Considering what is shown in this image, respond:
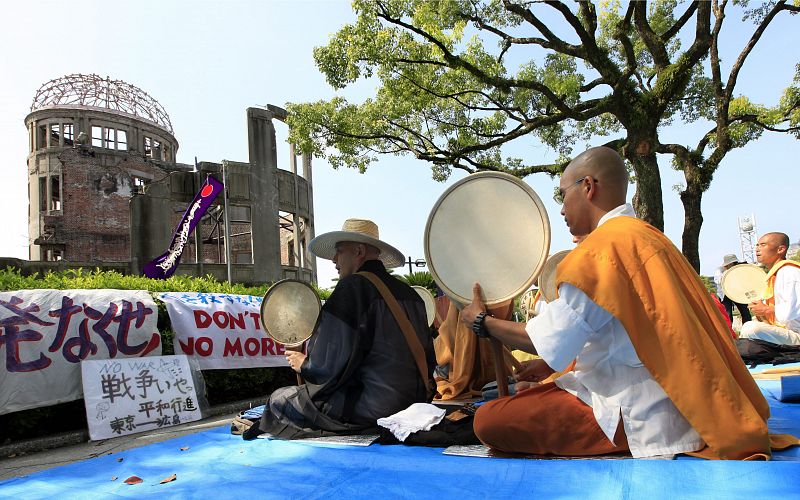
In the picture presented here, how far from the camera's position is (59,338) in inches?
199

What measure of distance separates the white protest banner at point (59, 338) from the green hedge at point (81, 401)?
0.67ft

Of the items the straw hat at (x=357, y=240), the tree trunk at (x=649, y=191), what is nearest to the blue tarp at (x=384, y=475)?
the straw hat at (x=357, y=240)

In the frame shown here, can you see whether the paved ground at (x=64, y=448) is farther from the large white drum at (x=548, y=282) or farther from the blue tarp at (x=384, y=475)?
the large white drum at (x=548, y=282)

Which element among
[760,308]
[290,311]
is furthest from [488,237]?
[760,308]

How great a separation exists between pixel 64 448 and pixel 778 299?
6.82 m

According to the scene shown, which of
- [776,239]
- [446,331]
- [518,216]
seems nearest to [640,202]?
[776,239]

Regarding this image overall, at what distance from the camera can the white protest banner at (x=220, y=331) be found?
6211 millimetres

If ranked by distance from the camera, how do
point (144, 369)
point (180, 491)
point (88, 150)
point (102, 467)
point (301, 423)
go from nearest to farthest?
1. point (180, 491)
2. point (102, 467)
3. point (301, 423)
4. point (144, 369)
5. point (88, 150)

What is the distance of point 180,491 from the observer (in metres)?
2.57

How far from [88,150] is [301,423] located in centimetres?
2800

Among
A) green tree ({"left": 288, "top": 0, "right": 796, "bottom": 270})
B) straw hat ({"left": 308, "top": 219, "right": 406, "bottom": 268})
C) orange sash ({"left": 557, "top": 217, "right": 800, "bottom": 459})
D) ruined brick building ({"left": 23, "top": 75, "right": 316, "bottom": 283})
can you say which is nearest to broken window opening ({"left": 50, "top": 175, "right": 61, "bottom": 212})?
ruined brick building ({"left": 23, "top": 75, "right": 316, "bottom": 283})

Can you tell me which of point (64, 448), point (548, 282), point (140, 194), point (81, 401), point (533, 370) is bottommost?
point (64, 448)

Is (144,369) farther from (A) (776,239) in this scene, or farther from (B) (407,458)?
(A) (776,239)

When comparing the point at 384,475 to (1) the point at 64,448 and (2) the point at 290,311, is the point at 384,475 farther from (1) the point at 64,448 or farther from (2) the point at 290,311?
(1) the point at 64,448
